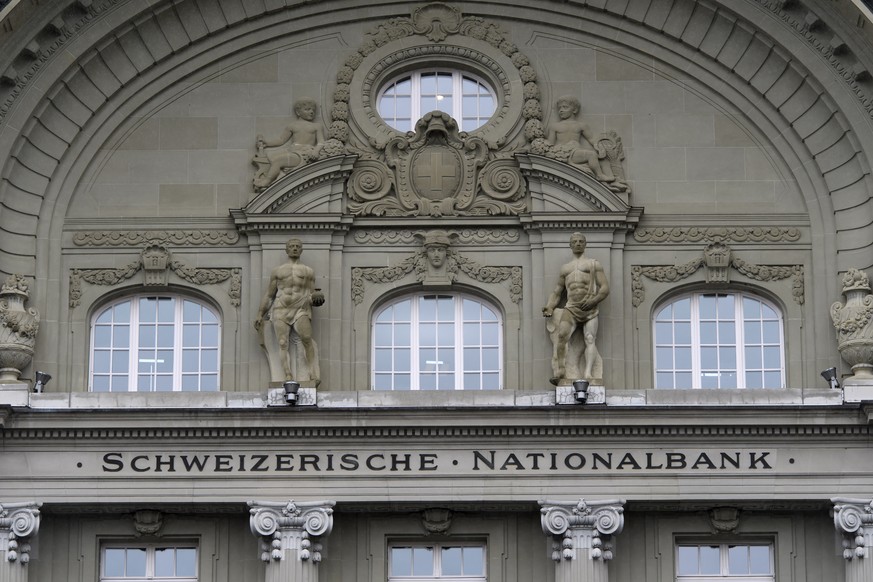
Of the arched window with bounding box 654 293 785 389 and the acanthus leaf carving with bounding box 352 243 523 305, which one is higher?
the acanthus leaf carving with bounding box 352 243 523 305

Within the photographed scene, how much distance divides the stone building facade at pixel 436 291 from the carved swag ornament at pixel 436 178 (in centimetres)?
6

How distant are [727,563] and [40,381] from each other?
11503mm

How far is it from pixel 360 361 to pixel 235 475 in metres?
2.99

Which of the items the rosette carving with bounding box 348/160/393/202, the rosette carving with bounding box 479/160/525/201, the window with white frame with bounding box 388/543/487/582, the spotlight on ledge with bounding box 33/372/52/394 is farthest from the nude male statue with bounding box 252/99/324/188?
the window with white frame with bounding box 388/543/487/582

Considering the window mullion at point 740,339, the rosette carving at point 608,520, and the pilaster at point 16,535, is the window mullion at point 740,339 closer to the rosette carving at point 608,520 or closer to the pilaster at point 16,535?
the rosette carving at point 608,520

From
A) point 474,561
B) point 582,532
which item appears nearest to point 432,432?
point 474,561

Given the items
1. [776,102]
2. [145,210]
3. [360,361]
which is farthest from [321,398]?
[776,102]

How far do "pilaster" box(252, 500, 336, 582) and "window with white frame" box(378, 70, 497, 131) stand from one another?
23.6 ft

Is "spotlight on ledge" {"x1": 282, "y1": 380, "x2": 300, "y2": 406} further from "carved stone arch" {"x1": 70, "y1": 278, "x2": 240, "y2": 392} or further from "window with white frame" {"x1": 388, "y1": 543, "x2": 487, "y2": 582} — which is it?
"window with white frame" {"x1": 388, "y1": 543, "x2": 487, "y2": 582}

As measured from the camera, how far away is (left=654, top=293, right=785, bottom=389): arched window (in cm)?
4897

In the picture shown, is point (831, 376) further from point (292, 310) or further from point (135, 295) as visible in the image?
point (135, 295)

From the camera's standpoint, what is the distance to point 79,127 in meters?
49.9

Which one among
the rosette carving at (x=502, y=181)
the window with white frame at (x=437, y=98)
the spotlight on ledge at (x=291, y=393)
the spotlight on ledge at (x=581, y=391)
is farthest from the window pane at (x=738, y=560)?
the window with white frame at (x=437, y=98)

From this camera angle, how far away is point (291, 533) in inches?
1852
